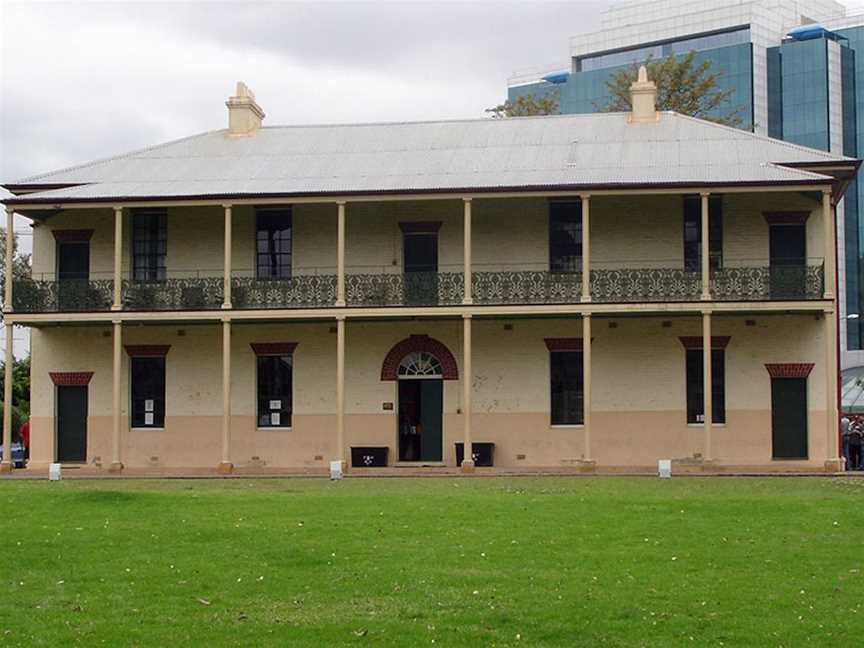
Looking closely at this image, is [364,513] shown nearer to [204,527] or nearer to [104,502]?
[204,527]

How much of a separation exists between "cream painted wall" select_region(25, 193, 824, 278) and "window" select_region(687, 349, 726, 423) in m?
2.07

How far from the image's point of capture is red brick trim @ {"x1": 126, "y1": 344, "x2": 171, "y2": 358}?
3181 cm

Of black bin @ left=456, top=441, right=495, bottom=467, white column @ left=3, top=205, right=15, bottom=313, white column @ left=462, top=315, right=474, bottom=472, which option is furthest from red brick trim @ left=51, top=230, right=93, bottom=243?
black bin @ left=456, top=441, right=495, bottom=467

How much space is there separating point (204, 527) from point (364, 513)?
2294mm

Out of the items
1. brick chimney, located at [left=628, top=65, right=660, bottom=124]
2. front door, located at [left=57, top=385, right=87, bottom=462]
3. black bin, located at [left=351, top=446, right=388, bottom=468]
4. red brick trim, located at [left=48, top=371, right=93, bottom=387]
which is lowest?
black bin, located at [left=351, top=446, right=388, bottom=468]

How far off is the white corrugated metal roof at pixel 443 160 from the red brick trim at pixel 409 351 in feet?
11.9

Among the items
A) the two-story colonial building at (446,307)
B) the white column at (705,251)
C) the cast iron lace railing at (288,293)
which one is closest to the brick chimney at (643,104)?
the two-story colonial building at (446,307)

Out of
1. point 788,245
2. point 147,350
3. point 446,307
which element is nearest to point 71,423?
point 147,350

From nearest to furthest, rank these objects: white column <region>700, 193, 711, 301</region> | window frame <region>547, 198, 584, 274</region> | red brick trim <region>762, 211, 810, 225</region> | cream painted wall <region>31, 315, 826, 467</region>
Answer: white column <region>700, 193, 711, 301</region>, cream painted wall <region>31, 315, 826, 467</region>, red brick trim <region>762, 211, 810, 225</region>, window frame <region>547, 198, 584, 274</region>

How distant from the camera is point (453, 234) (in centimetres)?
3139

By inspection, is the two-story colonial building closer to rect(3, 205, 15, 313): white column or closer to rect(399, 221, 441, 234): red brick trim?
rect(399, 221, 441, 234): red brick trim

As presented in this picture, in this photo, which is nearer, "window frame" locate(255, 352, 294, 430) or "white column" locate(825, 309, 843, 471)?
"white column" locate(825, 309, 843, 471)

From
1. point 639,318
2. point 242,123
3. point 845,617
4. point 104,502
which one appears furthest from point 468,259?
point 845,617

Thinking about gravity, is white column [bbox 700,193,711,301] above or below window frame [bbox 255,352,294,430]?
above
